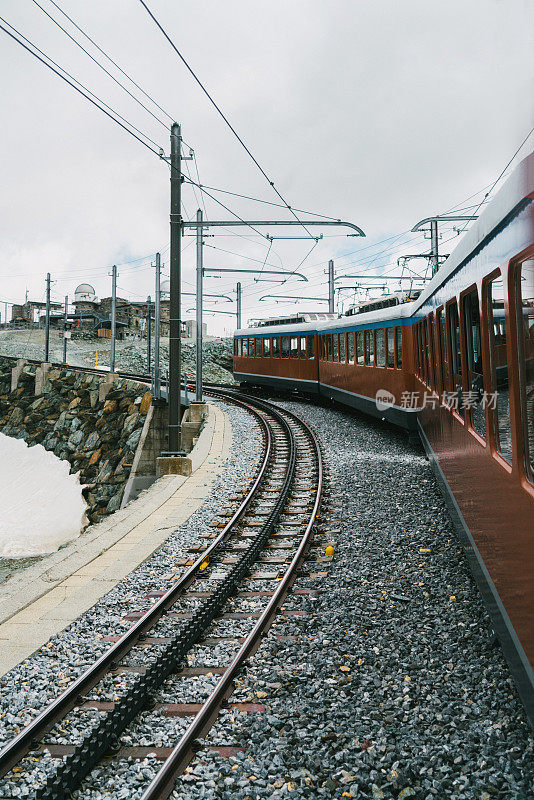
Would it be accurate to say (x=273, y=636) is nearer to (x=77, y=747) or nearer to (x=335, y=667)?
(x=335, y=667)

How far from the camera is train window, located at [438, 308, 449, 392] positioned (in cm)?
659

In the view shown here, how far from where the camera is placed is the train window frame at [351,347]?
1577 centimetres

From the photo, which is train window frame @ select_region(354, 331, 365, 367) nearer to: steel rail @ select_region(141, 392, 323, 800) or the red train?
the red train

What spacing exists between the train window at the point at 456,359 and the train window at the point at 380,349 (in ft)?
22.5

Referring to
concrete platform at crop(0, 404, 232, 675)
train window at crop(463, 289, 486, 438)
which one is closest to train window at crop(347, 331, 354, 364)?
concrete platform at crop(0, 404, 232, 675)

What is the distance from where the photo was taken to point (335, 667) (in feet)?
13.8

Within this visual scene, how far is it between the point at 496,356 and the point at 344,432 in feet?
37.1

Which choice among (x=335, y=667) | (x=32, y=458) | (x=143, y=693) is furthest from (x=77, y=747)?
(x=32, y=458)

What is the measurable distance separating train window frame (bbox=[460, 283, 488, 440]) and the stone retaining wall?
16510 mm

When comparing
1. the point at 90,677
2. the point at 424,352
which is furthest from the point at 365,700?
the point at 424,352

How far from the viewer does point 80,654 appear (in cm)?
453

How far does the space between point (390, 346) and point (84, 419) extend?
21.2 metres

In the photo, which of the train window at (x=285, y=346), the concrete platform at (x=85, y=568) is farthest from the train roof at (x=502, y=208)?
the train window at (x=285, y=346)
